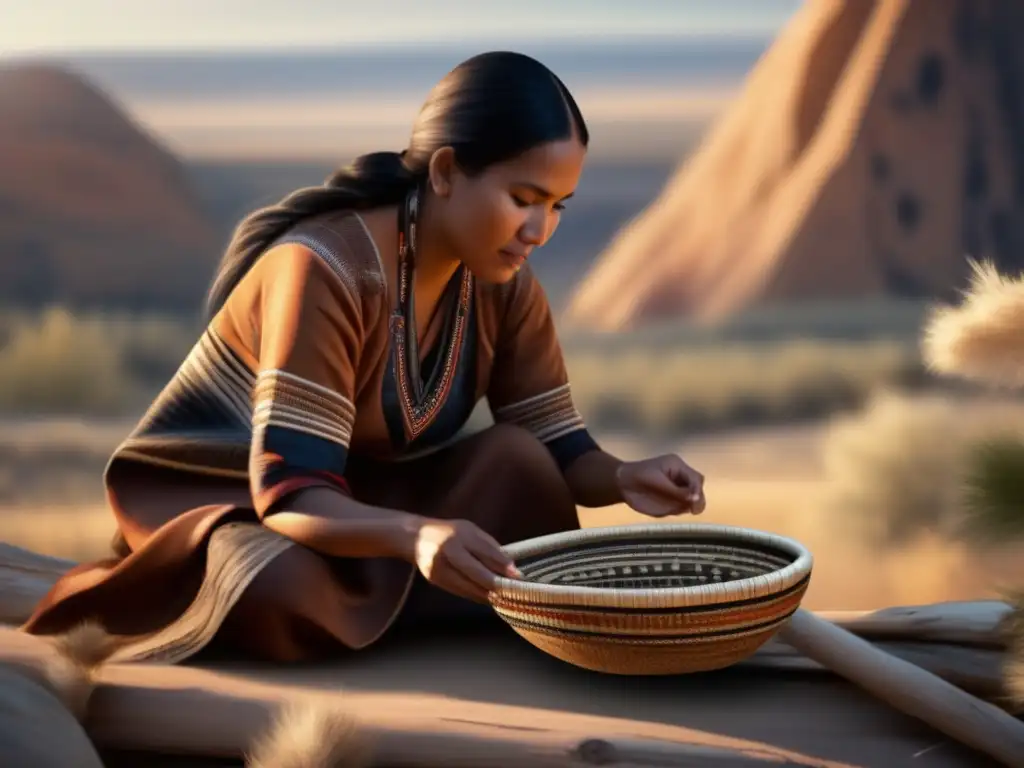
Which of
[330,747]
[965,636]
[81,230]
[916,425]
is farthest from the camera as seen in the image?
[81,230]

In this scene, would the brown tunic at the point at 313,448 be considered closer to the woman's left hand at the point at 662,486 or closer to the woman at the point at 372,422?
the woman at the point at 372,422

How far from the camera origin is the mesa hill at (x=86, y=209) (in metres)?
10.1

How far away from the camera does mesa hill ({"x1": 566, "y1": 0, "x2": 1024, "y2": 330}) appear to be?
7.95 m

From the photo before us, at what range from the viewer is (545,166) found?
7.33 feet

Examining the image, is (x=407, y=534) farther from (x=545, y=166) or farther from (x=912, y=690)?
(x=912, y=690)

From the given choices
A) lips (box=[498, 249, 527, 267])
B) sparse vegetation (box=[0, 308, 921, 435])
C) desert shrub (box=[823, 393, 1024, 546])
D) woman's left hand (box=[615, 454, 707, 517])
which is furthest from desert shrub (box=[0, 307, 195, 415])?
lips (box=[498, 249, 527, 267])

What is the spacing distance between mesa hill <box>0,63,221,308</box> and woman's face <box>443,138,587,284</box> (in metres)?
8.32

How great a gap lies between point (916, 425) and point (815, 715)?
321 centimetres

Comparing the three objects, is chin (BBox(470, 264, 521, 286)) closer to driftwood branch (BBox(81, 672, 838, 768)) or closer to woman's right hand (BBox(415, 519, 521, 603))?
woman's right hand (BBox(415, 519, 521, 603))

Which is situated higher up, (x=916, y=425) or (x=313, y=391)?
(x=916, y=425)

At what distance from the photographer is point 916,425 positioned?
5199mm

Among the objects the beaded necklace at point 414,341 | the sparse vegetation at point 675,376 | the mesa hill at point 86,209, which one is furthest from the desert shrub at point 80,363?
the beaded necklace at point 414,341

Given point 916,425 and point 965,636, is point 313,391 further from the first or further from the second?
point 916,425

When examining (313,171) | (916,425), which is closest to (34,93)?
(313,171)
